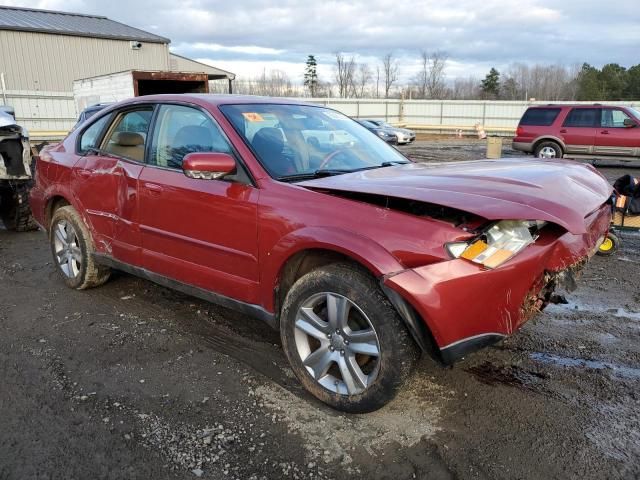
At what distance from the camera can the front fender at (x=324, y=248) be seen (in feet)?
8.45

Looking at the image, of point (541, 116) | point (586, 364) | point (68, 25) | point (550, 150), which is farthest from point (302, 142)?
point (68, 25)

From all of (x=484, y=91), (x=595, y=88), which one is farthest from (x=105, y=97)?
(x=484, y=91)

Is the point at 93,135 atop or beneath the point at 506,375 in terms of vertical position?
atop

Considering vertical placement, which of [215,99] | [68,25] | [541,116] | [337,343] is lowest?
[337,343]

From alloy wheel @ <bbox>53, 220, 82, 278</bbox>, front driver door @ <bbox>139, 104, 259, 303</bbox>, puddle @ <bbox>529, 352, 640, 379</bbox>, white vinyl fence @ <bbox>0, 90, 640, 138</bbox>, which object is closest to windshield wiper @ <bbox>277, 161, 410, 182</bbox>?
front driver door @ <bbox>139, 104, 259, 303</bbox>

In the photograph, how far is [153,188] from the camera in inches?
149

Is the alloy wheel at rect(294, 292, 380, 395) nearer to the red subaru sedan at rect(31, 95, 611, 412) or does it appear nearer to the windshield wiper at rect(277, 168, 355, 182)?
the red subaru sedan at rect(31, 95, 611, 412)

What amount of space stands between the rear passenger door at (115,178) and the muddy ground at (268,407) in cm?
65

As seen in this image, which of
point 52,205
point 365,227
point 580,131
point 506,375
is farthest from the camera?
point 580,131

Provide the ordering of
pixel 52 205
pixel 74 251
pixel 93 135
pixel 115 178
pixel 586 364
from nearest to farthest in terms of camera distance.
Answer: pixel 586 364 → pixel 115 178 → pixel 93 135 → pixel 74 251 → pixel 52 205

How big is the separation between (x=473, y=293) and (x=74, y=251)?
12.2 feet

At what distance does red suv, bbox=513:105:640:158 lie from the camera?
14.8m

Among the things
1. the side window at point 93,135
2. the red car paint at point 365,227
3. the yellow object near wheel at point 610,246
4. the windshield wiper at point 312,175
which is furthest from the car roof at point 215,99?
the yellow object near wheel at point 610,246

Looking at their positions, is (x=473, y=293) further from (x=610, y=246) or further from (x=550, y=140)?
(x=550, y=140)
